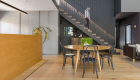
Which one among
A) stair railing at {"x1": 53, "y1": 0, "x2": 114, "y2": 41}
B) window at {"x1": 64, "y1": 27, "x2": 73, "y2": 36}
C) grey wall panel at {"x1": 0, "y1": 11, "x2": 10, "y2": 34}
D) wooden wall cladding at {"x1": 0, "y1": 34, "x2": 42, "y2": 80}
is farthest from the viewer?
stair railing at {"x1": 53, "y1": 0, "x2": 114, "y2": 41}

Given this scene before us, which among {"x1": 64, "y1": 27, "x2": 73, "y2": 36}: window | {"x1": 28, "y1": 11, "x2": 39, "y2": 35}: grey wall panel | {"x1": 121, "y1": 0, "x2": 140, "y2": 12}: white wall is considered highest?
{"x1": 121, "y1": 0, "x2": 140, "y2": 12}: white wall

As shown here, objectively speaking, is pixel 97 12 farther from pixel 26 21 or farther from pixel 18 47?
pixel 18 47

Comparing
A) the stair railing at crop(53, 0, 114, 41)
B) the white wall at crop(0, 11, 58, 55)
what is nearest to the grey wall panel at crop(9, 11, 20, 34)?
the white wall at crop(0, 11, 58, 55)

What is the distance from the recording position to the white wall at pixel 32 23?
623 centimetres

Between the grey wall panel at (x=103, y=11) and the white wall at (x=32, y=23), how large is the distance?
3.06 m

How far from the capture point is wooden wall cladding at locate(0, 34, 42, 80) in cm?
226

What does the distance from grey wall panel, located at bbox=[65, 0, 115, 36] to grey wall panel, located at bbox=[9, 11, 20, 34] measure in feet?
15.1

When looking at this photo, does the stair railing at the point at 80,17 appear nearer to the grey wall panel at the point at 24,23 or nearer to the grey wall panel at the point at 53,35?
the grey wall panel at the point at 53,35

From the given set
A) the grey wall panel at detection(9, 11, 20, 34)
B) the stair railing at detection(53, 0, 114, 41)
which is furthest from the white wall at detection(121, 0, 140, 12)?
the grey wall panel at detection(9, 11, 20, 34)

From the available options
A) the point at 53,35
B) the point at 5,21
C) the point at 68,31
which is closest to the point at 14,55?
the point at 53,35

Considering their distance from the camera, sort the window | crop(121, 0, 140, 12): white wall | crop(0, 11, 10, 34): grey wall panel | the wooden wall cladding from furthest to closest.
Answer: the window, crop(121, 0, 140, 12): white wall, crop(0, 11, 10, 34): grey wall panel, the wooden wall cladding

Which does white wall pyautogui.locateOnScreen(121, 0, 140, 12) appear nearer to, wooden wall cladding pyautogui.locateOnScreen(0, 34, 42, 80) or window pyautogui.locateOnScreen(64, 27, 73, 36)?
window pyautogui.locateOnScreen(64, 27, 73, 36)

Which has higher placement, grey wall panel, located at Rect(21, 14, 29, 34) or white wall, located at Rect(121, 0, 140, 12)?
white wall, located at Rect(121, 0, 140, 12)

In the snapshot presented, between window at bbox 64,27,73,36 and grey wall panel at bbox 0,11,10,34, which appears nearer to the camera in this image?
grey wall panel at bbox 0,11,10,34
